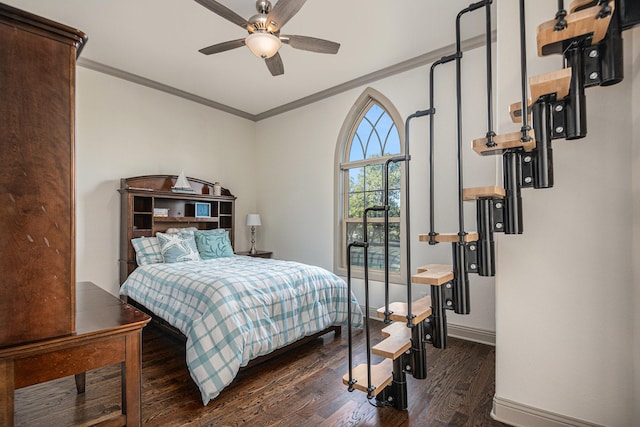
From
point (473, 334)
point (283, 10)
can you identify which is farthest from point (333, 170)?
point (473, 334)

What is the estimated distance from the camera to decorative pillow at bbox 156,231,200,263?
12.4 ft

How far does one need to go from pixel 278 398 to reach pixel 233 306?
0.70 m

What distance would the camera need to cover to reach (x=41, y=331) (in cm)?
104

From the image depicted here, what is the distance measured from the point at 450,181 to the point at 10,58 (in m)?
3.36

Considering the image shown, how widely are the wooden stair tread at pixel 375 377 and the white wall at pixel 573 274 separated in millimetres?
652

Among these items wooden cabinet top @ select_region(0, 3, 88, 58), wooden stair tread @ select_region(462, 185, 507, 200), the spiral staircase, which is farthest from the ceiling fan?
wooden stair tread @ select_region(462, 185, 507, 200)

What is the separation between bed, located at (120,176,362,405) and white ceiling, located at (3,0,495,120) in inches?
83.4

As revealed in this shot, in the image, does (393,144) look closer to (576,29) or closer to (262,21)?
(262,21)

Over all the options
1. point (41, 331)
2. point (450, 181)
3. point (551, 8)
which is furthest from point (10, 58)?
point (450, 181)

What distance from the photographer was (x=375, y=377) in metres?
1.96

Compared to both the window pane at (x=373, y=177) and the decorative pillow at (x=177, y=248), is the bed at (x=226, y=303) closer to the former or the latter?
the decorative pillow at (x=177, y=248)

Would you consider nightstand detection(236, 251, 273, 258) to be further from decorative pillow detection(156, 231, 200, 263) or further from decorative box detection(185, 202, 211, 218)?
decorative pillow detection(156, 231, 200, 263)

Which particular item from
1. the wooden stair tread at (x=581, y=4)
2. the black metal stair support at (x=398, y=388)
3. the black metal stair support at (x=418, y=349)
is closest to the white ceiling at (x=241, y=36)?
the wooden stair tread at (x=581, y=4)

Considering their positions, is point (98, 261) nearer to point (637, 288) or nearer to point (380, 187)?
point (380, 187)
